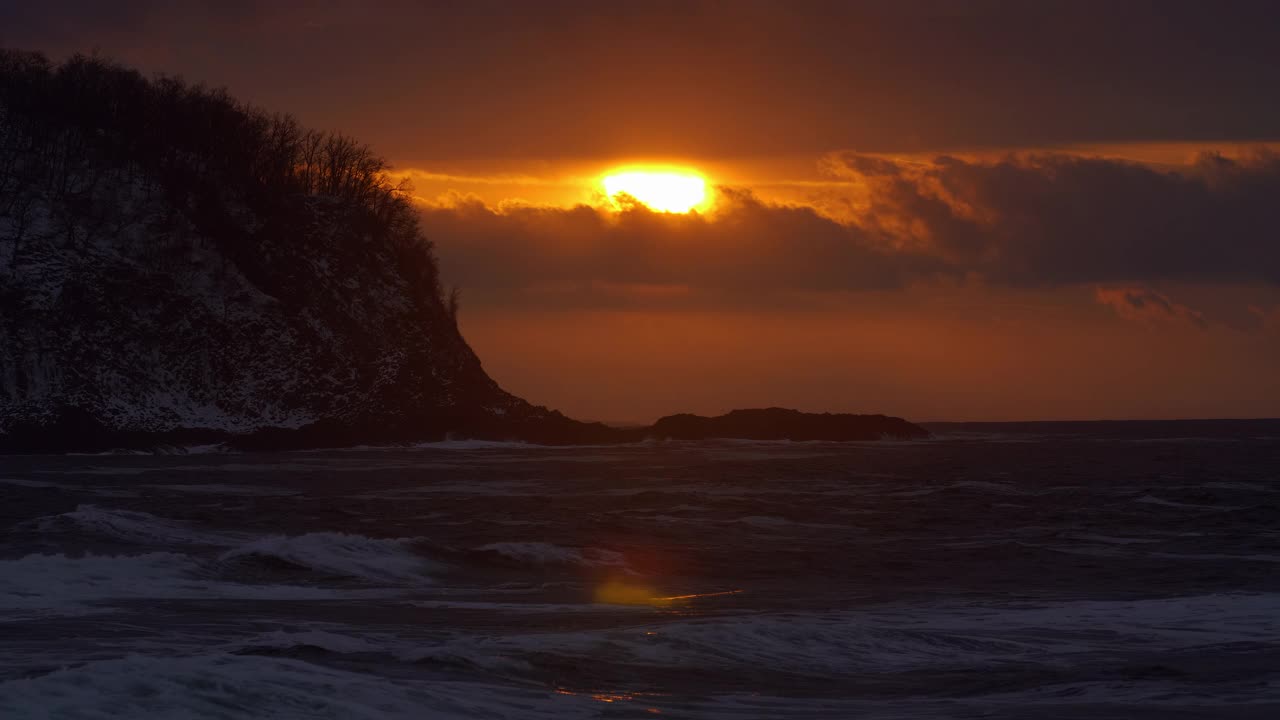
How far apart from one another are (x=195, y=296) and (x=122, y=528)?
80.0 m

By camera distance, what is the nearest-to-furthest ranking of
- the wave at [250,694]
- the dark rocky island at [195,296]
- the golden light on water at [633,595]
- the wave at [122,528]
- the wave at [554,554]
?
the wave at [250,694] < the golden light on water at [633,595] < the wave at [554,554] < the wave at [122,528] < the dark rocky island at [195,296]

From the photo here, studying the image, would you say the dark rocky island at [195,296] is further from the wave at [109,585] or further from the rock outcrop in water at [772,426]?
the wave at [109,585]

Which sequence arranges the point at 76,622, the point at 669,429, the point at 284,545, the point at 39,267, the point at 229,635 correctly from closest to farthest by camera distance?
1. the point at 229,635
2. the point at 76,622
3. the point at 284,545
4. the point at 39,267
5. the point at 669,429

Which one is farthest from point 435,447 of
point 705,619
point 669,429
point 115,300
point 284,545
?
point 705,619

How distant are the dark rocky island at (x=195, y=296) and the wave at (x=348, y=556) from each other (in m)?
68.2

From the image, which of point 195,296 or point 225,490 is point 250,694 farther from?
point 195,296

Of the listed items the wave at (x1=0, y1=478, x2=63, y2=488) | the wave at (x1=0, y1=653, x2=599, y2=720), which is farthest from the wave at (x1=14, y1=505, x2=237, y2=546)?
the wave at (x1=0, y1=478, x2=63, y2=488)

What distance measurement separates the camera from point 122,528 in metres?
31.2

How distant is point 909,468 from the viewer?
8012cm

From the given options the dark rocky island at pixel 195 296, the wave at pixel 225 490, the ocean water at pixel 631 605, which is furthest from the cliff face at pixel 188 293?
the ocean water at pixel 631 605

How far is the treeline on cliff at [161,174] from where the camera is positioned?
107 meters

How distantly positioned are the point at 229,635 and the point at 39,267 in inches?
3667

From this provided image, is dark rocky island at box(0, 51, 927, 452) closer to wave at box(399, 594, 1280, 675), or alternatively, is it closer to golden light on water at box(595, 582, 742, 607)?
golden light on water at box(595, 582, 742, 607)

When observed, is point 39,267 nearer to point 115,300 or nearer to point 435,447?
point 115,300
